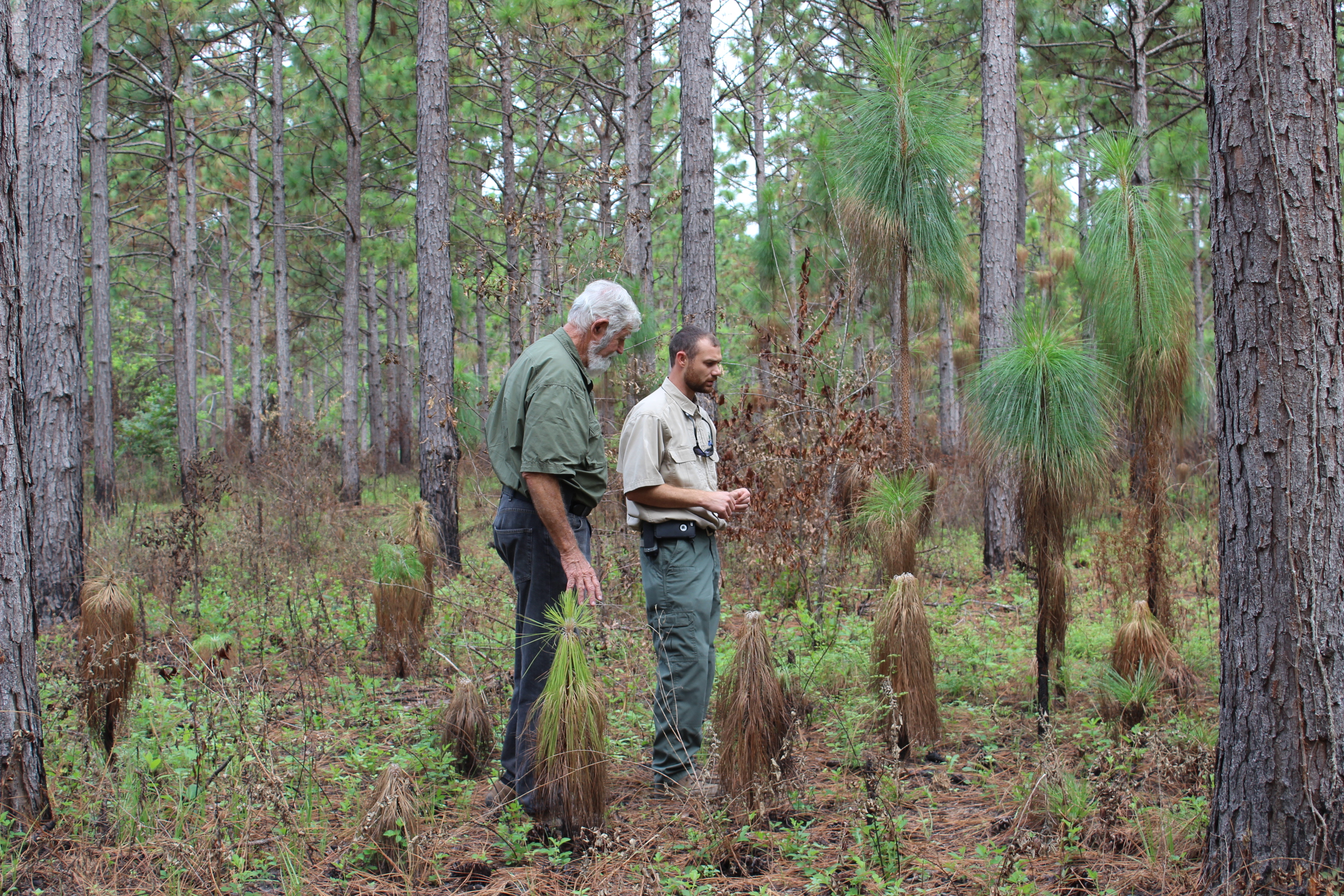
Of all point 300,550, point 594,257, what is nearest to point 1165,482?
point 594,257

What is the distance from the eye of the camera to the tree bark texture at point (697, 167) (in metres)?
6.65

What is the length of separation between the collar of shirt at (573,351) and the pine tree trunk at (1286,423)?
1.88 meters

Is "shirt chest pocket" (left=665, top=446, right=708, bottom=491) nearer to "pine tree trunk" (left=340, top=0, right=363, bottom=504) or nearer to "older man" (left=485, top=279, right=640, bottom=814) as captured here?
"older man" (left=485, top=279, right=640, bottom=814)

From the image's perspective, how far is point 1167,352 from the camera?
4.49m

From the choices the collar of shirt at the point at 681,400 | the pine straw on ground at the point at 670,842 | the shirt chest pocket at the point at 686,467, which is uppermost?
the collar of shirt at the point at 681,400

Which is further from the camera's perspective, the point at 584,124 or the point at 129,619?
the point at 584,124

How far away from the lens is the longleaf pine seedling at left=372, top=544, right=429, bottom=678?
16.1 feet

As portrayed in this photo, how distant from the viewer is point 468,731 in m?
3.67

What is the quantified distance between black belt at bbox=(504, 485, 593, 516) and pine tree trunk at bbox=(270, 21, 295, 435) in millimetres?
9512

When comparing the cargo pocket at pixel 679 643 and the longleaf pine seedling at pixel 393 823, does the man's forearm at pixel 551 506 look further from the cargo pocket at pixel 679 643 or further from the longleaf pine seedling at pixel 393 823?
the longleaf pine seedling at pixel 393 823

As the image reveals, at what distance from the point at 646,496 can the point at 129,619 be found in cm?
206

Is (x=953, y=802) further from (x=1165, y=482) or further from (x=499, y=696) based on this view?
(x=1165, y=482)

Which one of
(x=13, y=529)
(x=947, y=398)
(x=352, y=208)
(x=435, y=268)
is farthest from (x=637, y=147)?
(x=13, y=529)

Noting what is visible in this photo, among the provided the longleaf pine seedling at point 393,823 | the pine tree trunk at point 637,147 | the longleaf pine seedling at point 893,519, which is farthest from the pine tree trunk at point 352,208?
the longleaf pine seedling at point 393,823
